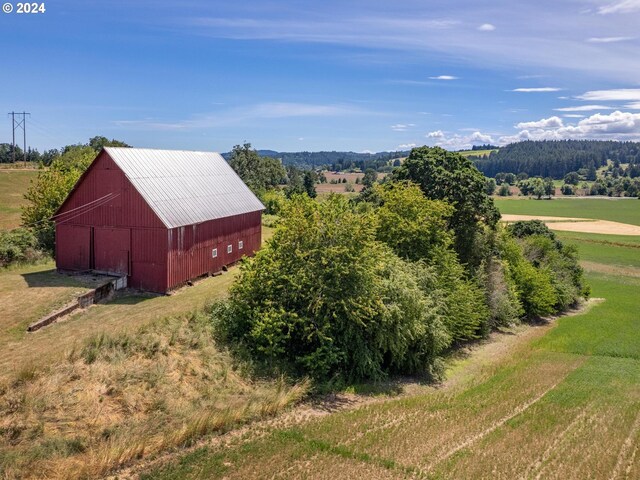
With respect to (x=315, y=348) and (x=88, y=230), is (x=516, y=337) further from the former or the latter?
(x=88, y=230)

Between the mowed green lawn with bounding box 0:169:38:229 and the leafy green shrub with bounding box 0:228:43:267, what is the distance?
1226cm

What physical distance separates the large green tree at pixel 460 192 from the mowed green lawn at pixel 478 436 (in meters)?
13.5

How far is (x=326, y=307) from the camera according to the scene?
2595 cm

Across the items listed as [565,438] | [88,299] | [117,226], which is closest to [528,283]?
[565,438]

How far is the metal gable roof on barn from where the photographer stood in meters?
31.3

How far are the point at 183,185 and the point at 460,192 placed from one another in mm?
21546

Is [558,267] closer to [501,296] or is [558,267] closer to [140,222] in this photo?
[501,296]

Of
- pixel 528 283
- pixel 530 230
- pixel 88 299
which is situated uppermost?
pixel 530 230

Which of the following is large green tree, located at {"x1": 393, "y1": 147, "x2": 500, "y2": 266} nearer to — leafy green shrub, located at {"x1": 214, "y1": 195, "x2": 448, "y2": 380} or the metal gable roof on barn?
the metal gable roof on barn

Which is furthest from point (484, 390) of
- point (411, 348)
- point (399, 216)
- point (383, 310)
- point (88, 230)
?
point (88, 230)

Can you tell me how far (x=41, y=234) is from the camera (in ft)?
127

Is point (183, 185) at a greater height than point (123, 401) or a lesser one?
greater

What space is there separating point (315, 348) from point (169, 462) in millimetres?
10462

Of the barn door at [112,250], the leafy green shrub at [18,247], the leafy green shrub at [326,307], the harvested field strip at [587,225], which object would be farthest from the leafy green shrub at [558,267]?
the harvested field strip at [587,225]
